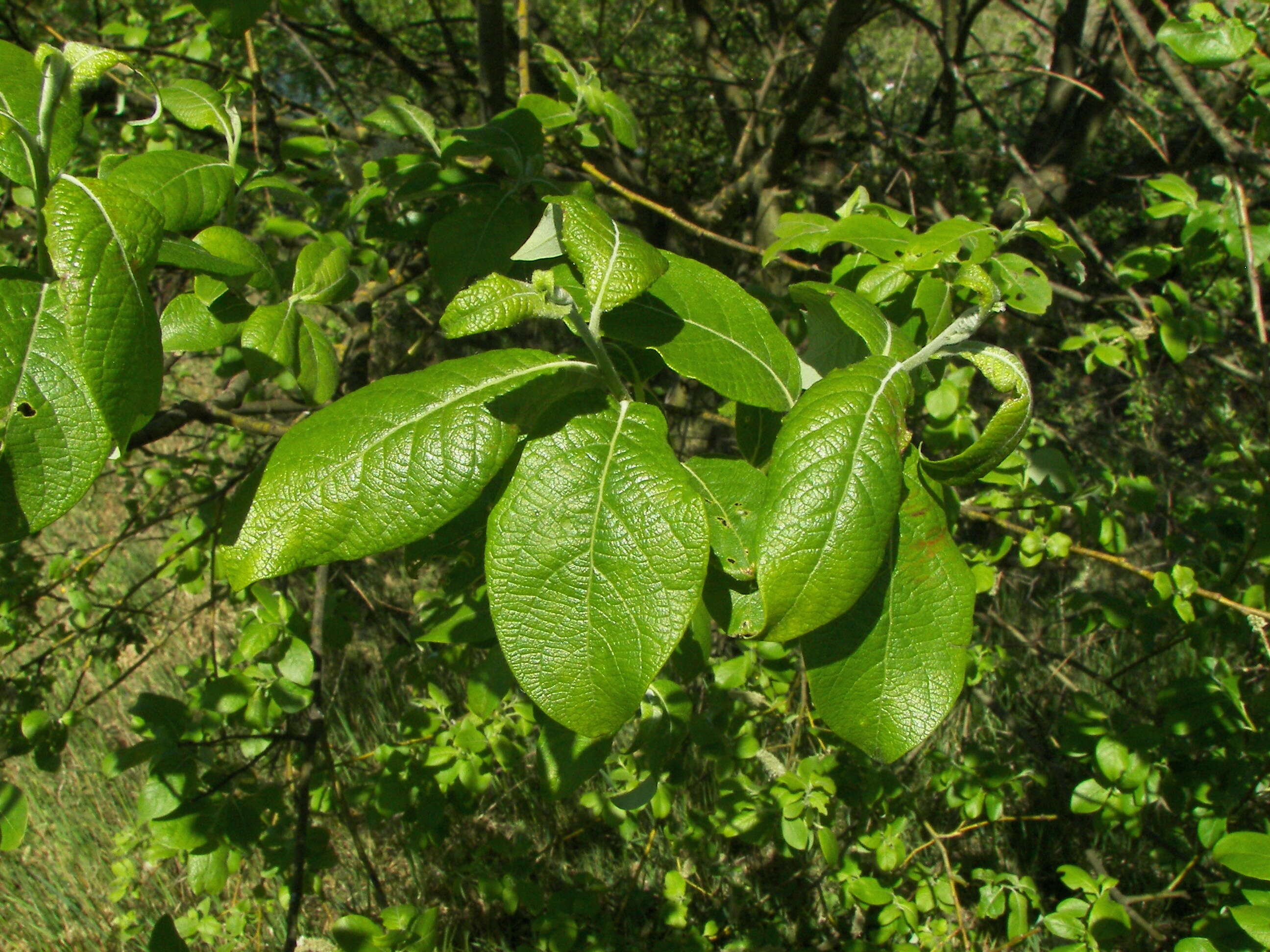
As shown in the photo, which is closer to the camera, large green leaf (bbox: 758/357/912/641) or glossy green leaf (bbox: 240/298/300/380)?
large green leaf (bbox: 758/357/912/641)

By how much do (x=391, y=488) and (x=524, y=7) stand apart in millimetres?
1541

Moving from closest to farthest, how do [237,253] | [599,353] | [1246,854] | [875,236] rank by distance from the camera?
[599,353] < [237,253] < [875,236] < [1246,854]

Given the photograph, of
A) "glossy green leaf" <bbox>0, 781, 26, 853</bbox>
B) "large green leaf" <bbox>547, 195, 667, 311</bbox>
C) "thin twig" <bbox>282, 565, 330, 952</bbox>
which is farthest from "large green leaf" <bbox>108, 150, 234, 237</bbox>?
"glossy green leaf" <bbox>0, 781, 26, 853</bbox>

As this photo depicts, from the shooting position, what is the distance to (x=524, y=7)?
173 cm

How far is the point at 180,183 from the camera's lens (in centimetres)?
83

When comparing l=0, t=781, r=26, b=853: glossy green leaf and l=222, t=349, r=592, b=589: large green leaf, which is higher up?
l=222, t=349, r=592, b=589: large green leaf

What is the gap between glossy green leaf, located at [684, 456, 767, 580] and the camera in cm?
65

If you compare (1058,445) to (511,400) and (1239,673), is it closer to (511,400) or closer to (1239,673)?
(1239,673)

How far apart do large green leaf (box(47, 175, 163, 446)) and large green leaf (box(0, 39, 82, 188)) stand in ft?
0.26

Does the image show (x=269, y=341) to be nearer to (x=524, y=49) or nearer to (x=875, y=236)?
(x=875, y=236)

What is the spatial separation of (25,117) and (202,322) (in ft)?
1.02

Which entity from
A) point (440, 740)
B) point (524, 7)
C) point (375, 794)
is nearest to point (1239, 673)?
point (440, 740)

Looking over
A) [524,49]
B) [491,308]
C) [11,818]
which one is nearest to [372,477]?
[491,308]

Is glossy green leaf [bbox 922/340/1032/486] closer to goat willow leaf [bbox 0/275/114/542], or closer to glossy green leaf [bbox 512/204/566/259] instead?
glossy green leaf [bbox 512/204/566/259]
